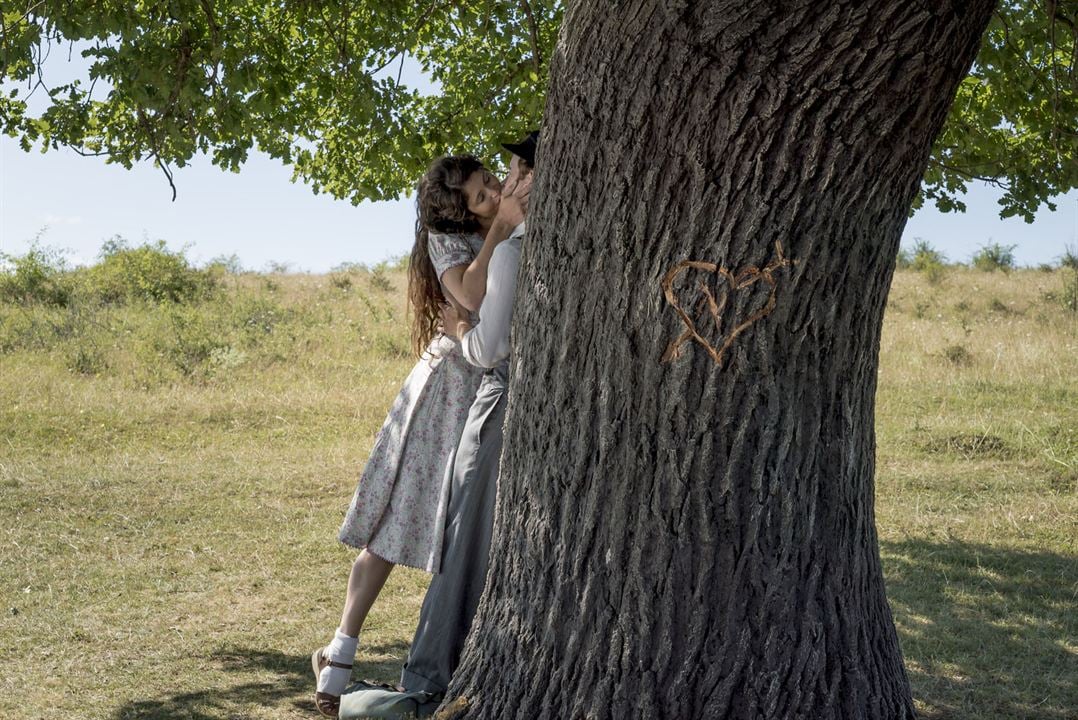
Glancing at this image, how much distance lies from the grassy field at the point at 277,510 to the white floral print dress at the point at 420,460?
87 cm

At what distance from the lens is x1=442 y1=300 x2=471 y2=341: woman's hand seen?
4.10m

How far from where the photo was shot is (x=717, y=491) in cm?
289

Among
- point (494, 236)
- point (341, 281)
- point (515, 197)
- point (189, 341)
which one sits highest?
point (341, 281)

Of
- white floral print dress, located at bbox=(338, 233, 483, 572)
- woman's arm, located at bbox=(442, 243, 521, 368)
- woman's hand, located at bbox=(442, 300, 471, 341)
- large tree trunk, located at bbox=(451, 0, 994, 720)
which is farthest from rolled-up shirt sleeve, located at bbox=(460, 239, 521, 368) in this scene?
large tree trunk, located at bbox=(451, 0, 994, 720)

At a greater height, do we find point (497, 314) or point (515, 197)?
point (515, 197)

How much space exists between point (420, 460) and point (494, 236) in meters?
0.88

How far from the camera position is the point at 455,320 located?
4215mm

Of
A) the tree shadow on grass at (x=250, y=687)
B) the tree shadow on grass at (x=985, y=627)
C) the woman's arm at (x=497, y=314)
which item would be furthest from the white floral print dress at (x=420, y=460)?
the tree shadow on grass at (x=985, y=627)

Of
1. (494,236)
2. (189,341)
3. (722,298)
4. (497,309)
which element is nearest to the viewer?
(722,298)

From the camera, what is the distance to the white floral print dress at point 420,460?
4.17 meters

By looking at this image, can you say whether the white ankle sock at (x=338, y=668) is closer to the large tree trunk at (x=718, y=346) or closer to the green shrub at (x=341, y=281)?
the large tree trunk at (x=718, y=346)

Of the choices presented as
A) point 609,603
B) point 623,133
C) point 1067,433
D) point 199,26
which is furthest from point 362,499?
point 1067,433

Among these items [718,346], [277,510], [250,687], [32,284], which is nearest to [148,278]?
[32,284]

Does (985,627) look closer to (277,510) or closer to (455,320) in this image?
(455,320)
